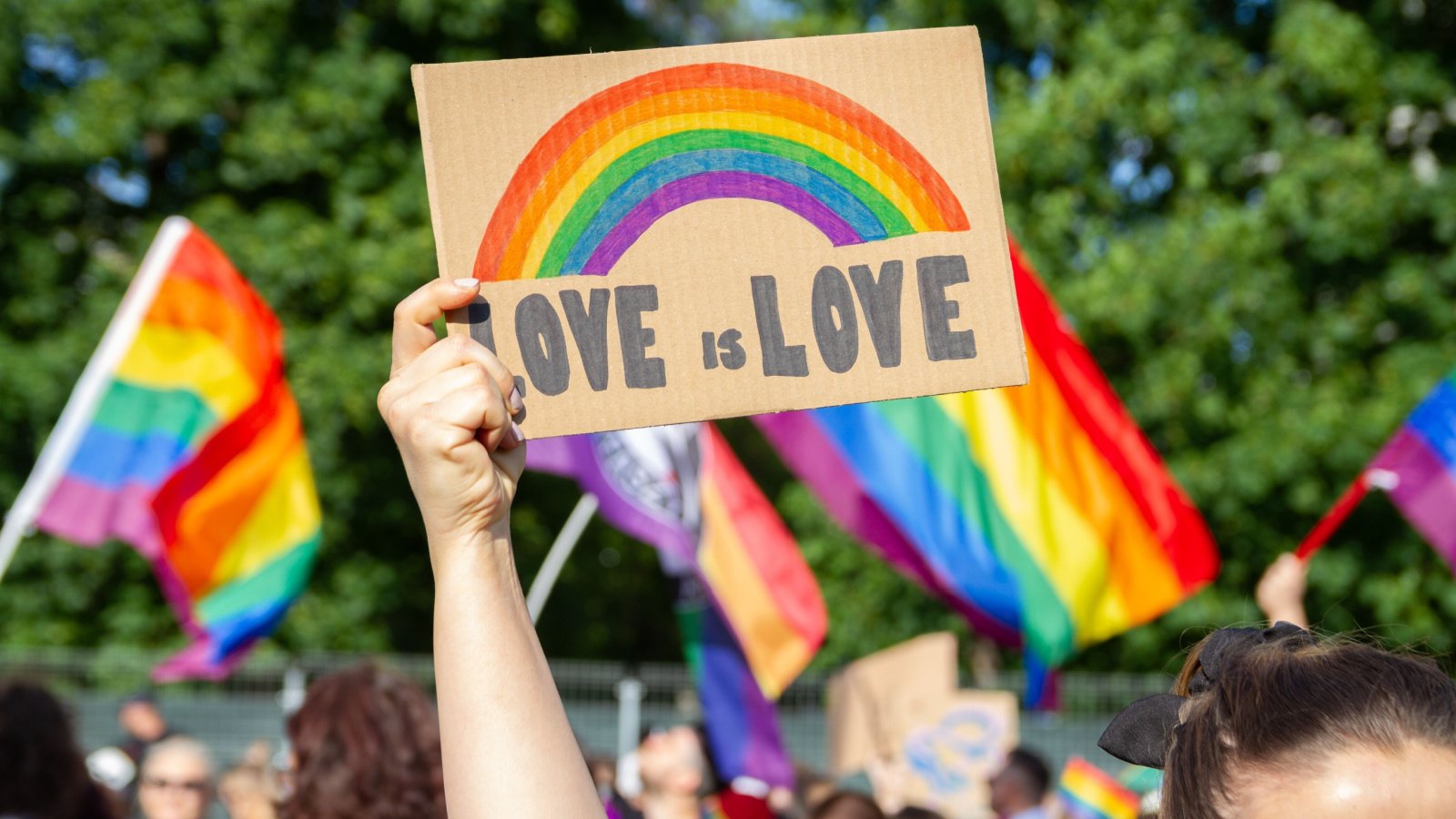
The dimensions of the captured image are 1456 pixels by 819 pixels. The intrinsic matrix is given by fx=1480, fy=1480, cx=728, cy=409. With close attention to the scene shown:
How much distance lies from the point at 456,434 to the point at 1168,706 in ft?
2.36

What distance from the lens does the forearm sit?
1.31 metres

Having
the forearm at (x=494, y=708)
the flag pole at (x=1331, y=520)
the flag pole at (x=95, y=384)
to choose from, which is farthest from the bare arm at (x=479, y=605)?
the flag pole at (x=95, y=384)

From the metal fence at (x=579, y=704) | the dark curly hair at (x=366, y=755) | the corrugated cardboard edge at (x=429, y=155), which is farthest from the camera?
the metal fence at (x=579, y=704)

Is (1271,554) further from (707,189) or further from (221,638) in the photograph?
(707,189)

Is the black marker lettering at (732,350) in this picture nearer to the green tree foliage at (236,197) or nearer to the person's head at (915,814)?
the person's head at (915,814)

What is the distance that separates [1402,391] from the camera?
12.5m

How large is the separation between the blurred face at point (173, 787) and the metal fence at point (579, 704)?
531cm

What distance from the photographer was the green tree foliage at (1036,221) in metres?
12.6

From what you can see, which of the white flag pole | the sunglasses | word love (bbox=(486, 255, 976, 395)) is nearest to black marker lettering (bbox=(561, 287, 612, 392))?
word love (bbox=(486, 255, 976, 395))

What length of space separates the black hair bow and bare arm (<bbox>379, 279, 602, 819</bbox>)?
51cm

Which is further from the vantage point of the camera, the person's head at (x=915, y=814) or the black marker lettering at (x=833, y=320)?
the person's head at (x=915, y=814)

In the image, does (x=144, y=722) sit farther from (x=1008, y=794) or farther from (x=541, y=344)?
(x=541, y=344)

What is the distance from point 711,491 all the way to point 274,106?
342 inches

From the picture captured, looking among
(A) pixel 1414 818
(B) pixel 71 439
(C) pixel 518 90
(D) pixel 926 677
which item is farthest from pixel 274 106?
(A) pixel 1414 818
